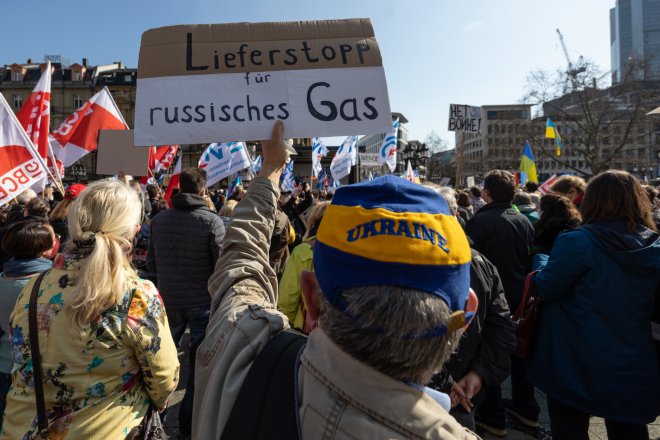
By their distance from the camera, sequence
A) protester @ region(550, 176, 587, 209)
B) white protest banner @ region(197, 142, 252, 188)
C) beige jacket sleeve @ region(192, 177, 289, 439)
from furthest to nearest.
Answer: white protest banner @ region(197, 142, 252, 188)
protester @ region(550, 176, 587, 209)
beige jacket sleeve @ region(192, 177, 289, 439)

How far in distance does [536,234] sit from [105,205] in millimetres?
3224

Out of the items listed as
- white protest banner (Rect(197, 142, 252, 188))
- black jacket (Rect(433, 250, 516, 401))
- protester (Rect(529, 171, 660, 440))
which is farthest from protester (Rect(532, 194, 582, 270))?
white protest banner (Rect(197, 142, 252, 188))

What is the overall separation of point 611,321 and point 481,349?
696mm

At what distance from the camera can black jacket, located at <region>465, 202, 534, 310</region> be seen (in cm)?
374

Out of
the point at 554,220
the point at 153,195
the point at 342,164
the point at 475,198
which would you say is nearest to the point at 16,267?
the point at 554,220

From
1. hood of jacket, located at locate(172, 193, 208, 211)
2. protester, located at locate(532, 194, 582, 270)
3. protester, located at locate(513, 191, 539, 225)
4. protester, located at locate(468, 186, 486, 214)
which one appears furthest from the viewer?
protester, located at locate(468, 186, 486, 214)

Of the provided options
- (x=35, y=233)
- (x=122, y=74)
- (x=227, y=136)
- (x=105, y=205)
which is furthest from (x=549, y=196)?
(x=122, y=74)

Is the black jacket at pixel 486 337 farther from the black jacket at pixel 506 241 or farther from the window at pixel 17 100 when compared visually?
the window at pixel 17 100

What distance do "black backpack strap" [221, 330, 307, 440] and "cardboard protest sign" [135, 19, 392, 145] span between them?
1.18m

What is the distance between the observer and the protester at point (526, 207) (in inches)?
190

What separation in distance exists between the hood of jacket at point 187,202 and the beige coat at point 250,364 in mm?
2421

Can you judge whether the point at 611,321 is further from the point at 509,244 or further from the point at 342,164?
the point at 342,164

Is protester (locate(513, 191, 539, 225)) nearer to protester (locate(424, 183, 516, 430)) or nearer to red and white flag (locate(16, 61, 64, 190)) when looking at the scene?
protester (locate(424, 183, 516, 430))

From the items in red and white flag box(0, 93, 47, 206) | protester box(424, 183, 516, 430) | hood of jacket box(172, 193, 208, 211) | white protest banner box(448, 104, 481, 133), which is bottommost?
protester box(424, 183, 516, 430)
